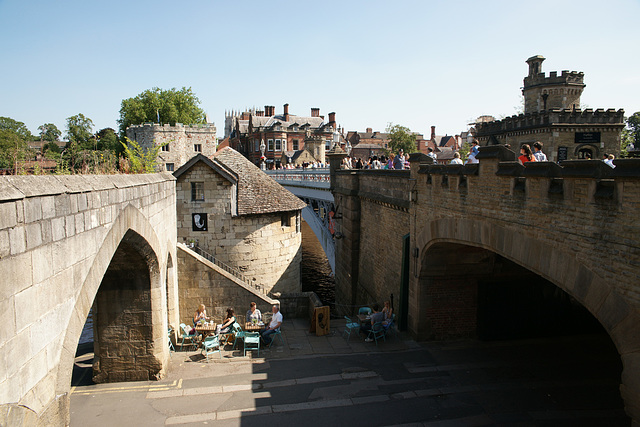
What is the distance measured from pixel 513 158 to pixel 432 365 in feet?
19.5

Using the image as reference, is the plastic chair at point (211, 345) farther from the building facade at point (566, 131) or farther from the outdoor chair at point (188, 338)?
the building facade at point (566, 131)

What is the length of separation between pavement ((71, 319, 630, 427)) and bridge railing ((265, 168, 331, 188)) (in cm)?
1293

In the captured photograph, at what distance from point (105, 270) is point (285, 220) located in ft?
52.6

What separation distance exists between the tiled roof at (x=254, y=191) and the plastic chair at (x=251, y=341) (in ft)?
27.7

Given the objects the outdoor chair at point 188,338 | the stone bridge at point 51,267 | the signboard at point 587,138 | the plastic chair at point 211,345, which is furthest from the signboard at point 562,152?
the stone bridge at point 51,267

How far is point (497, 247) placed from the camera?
8.88 metres

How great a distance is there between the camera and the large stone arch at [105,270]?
5234 millimetres

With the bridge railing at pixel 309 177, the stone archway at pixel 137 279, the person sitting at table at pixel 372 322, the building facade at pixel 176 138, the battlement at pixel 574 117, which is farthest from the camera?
the building facade at pixel 176 138

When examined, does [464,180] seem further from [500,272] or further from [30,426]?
[30,426]

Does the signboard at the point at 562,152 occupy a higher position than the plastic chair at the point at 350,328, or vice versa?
the signboard at the point at 562,152

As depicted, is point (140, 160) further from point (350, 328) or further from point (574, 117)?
point (574, 117)

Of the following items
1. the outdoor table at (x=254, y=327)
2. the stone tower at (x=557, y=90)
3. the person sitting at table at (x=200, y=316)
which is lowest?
the outdoor table at (x=254, y=327)

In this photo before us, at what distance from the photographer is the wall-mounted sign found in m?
20.8

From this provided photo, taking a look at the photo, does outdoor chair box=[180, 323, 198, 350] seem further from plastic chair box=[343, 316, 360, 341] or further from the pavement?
plastic chair box=[343, 316, 360, 341]
